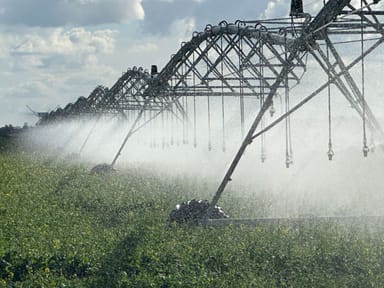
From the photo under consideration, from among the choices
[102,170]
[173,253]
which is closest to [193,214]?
[173,253]

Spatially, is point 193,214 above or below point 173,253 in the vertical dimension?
above

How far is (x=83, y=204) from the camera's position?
21.0 metres

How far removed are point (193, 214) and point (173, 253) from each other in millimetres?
3965

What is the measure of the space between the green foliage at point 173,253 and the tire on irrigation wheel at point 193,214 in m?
0.33

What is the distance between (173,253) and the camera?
Result: 12477 mm

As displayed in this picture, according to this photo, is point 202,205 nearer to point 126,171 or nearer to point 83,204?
point 83,204

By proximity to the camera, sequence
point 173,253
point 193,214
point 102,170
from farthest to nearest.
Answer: point 102,170
point 193,214
point 173,253

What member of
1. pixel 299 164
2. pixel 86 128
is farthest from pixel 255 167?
pixel 86 128

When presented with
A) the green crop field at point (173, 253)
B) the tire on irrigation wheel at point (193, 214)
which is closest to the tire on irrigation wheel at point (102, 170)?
the green crop field at point (173, 253)

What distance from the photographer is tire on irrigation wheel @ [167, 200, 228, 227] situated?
52.8ft

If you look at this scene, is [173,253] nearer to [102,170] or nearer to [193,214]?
[193,214]

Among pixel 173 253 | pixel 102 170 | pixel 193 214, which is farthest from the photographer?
pixel 102 170

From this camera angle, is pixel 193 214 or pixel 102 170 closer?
pixel 193 214

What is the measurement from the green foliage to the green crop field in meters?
0.02
